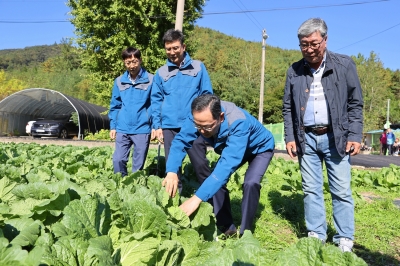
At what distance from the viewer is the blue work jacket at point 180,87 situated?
3803mm

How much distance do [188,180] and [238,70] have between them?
46.6 m

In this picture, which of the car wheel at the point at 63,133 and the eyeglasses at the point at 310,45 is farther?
the car wheel at the point at 63,133

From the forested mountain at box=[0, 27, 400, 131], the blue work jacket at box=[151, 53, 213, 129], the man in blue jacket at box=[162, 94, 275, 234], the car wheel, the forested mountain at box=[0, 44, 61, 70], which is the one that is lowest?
the car wheel

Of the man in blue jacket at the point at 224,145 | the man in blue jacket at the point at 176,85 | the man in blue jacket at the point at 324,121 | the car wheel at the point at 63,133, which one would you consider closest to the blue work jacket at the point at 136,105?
the man in blue jacket at the point at 176,85

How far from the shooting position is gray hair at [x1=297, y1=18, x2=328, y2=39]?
270 centimetres

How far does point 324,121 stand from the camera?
2.90m

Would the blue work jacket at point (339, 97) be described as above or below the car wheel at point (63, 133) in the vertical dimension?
above

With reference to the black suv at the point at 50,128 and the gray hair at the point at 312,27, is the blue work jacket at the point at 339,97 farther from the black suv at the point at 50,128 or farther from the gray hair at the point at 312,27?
the black suv at the point at 50,128

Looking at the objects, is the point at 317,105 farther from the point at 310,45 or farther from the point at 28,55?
the point at 28,55

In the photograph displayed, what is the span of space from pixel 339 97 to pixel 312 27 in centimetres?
54

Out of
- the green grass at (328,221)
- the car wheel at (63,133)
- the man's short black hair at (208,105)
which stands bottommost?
the green grass at (328,221)

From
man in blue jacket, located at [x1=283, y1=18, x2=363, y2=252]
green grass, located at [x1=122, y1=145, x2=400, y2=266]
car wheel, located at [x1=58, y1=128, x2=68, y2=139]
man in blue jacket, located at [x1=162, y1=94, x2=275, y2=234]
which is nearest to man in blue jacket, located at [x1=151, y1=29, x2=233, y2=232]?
man in blue jacket, located at [x1=162, y1=94, x2=275, y2=234]

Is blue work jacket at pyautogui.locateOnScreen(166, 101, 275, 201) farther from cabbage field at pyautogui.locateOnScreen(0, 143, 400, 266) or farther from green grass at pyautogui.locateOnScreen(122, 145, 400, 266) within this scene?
green grass at pyautogui.locateOnScreen(122, 145, 400, 266)

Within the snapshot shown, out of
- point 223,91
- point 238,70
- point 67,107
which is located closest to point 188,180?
point 67,107
